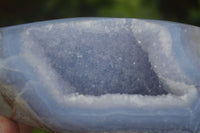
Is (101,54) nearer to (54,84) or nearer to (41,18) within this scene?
(54,84)

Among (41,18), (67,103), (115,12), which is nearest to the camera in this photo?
(67,103)

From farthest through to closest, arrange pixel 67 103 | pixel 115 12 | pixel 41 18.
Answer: pixel 41 18 < pixel 115 12 < pixel 67 103

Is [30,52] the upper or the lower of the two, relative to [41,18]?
lower

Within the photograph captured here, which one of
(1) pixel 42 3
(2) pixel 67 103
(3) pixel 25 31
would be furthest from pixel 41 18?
(2) pixel 67 103

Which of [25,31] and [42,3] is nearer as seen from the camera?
[25,31]

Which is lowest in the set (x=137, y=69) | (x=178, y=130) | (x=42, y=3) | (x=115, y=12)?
(x=178, y=130)

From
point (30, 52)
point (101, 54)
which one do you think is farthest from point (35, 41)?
point (101, 54)
